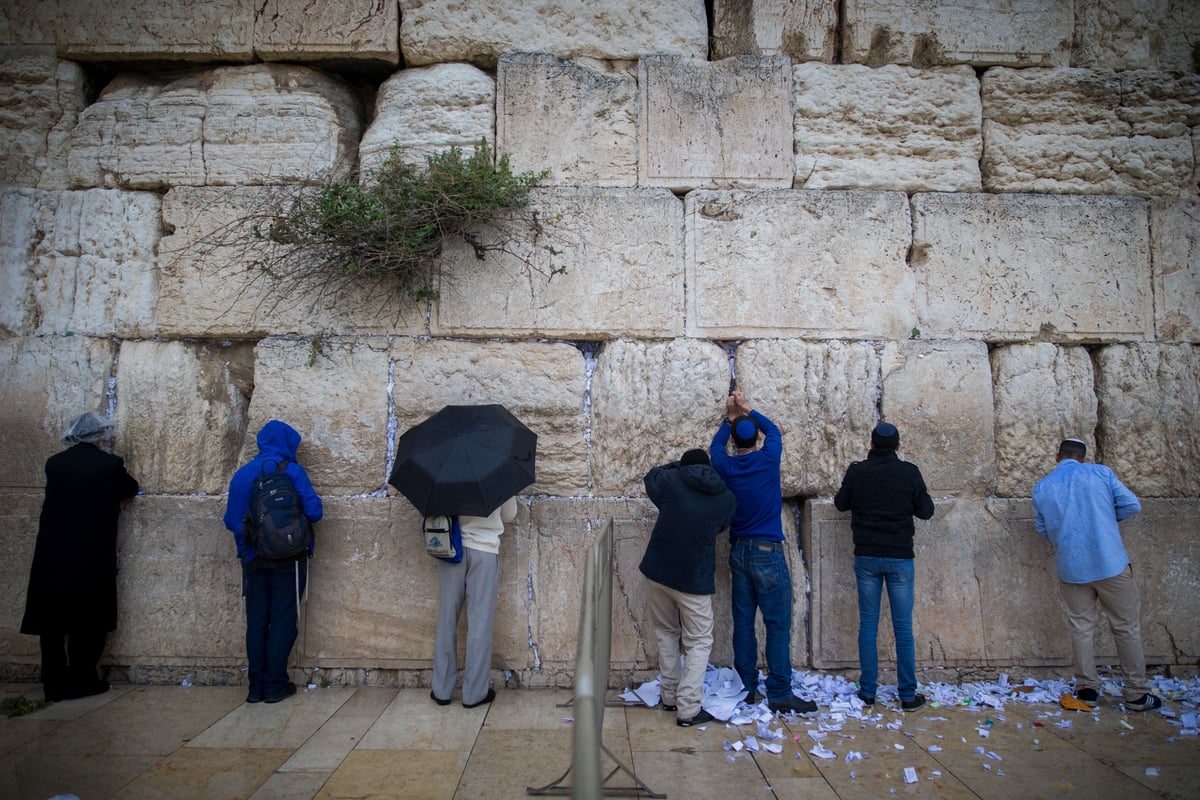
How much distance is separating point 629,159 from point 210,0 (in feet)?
10.4

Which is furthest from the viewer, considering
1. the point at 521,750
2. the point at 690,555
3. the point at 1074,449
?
the point at 1074,449

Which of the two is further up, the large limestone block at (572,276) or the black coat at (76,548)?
the large limestone block at (572,276)

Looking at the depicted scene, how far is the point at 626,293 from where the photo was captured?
477 cm

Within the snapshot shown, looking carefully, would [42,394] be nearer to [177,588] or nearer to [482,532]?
[177,588]

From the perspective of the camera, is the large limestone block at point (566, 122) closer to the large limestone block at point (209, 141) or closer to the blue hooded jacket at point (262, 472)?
the large limestone block at point (209, 141)

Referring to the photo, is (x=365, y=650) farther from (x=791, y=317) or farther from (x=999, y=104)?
(x=999, y=104)

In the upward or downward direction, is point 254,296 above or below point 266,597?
above

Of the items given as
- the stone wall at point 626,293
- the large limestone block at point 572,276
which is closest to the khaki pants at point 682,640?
the stone wall at point 626,293

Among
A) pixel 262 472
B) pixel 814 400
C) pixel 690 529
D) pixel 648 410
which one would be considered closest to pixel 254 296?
pixel 262 472

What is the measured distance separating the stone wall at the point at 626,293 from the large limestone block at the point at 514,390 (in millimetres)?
21

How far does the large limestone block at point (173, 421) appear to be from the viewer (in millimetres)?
4656

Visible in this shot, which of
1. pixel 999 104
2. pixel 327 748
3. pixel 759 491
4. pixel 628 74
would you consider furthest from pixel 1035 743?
pixel 628 74

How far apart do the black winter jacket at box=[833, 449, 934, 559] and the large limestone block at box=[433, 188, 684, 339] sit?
5.02ft

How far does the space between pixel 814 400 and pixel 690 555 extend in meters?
1.54
